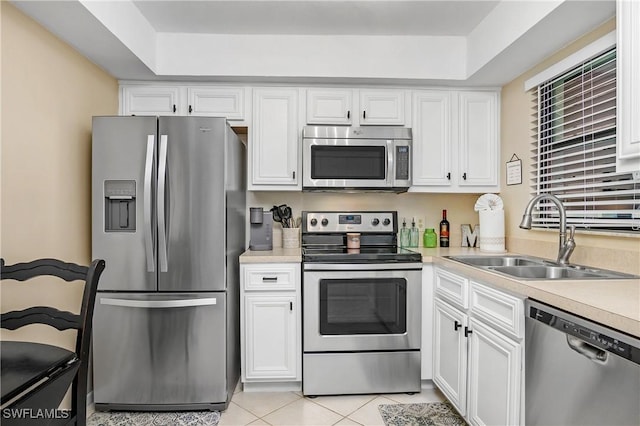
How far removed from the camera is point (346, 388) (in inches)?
99.8

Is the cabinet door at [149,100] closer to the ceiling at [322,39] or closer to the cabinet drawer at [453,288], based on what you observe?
the ceiling at [322,39]

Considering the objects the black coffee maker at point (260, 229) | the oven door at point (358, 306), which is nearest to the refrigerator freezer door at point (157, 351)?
the oven door at point (358, 306)

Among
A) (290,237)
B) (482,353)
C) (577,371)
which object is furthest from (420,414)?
(290,237)

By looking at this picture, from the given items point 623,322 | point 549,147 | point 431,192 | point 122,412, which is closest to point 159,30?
point 431,192

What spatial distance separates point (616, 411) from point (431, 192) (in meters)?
1.94

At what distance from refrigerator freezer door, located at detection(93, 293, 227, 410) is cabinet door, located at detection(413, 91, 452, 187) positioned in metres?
1.68

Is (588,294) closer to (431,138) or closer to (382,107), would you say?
(431,138)

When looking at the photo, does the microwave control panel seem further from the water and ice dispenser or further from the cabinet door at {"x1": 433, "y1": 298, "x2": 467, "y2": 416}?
the water and ice dispenser

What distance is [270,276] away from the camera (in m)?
2.55

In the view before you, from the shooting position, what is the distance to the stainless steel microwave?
2.77 meters

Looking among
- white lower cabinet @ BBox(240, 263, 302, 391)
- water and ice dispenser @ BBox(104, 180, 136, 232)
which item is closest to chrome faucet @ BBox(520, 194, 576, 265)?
white lower cabinet @ BBox(240, 263, 302, 391)

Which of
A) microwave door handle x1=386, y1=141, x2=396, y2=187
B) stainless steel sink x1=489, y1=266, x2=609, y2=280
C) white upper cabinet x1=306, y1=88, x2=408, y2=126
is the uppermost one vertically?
white upper cabinet x1=306, y1=88, x2=408, y2=126

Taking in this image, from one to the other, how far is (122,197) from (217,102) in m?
0.99

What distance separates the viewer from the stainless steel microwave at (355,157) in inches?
109
